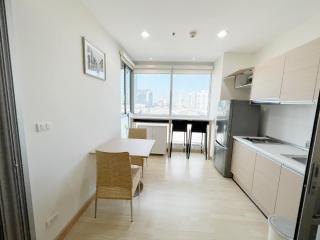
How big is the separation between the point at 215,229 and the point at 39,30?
8.79 feet

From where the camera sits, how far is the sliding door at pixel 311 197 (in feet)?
2.71

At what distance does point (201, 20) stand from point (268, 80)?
129cm

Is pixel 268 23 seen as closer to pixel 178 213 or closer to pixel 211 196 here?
pixel 211 196

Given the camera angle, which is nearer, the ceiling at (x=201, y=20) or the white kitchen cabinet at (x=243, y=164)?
the ceiling at (x=201, y=20)

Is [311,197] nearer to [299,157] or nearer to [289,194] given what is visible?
[289,194]

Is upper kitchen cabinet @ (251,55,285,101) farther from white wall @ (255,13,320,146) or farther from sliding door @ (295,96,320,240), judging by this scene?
sliding door @ (295,96,320,240)

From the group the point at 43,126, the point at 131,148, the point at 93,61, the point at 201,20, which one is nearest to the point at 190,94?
the point at 201,20

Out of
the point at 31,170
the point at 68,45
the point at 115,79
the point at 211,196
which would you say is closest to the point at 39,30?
the point at 68,45

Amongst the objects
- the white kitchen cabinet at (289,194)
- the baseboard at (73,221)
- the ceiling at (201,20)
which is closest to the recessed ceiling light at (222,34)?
the ceiling at (201,20)

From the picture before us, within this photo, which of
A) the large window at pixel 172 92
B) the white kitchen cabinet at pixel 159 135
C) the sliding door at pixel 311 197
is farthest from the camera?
the large window at pixel 172 92

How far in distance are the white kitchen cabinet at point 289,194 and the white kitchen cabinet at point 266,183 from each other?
0.07 metres

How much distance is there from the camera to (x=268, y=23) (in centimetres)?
222

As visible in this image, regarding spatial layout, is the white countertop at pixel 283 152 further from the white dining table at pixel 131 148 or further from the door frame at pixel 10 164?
the door frame at pixel 10 164

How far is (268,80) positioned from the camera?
2.32 m
